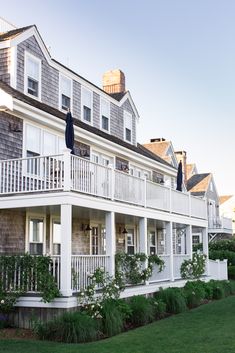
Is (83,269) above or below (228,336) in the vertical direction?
above

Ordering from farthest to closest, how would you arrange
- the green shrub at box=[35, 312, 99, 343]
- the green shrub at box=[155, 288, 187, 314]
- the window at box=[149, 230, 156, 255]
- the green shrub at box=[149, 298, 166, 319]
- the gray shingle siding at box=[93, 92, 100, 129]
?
the window at box=[149, 230, 156, 255], the gray shingle siding at box=[93, 92, 100, 129], the green shrub at box=[155, 288, 187, 314], the green shrub at box=[149, 298, 166, 319], the green shrub at box=[35, 312, 99, 343]

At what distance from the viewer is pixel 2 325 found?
1277cm

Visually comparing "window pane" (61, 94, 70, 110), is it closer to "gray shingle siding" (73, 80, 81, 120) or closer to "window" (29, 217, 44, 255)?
"gray shingle siding" (73, 80, 81, 120)

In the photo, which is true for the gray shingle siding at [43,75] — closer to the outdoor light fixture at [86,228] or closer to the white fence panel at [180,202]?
the outdoor light fixture at [86,228]

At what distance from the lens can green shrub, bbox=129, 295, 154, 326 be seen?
14.0 m

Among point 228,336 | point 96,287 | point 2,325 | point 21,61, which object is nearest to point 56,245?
point 96,287

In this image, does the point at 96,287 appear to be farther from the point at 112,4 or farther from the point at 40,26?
the point at 40,26

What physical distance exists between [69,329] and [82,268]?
241 centimetres

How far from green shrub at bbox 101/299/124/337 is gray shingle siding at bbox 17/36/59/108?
816 cm

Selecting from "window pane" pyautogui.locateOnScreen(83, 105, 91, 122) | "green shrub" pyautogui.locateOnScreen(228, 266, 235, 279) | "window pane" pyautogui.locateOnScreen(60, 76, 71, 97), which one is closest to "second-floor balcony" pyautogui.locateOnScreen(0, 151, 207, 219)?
"window pane" pyautogui.locateOnScreen(60, 76, 71, 97)

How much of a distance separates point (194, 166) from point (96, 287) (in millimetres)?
41837

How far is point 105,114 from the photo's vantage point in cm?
2294

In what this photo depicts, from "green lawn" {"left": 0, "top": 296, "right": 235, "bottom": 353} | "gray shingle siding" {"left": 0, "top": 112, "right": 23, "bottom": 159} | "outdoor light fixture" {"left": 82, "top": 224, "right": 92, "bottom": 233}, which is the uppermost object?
"gray shingle siding" {"left": 0, "top": 112, "right": 23, "bottom": 159}

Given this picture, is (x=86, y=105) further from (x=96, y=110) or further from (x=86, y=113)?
(x=96, y=110)
